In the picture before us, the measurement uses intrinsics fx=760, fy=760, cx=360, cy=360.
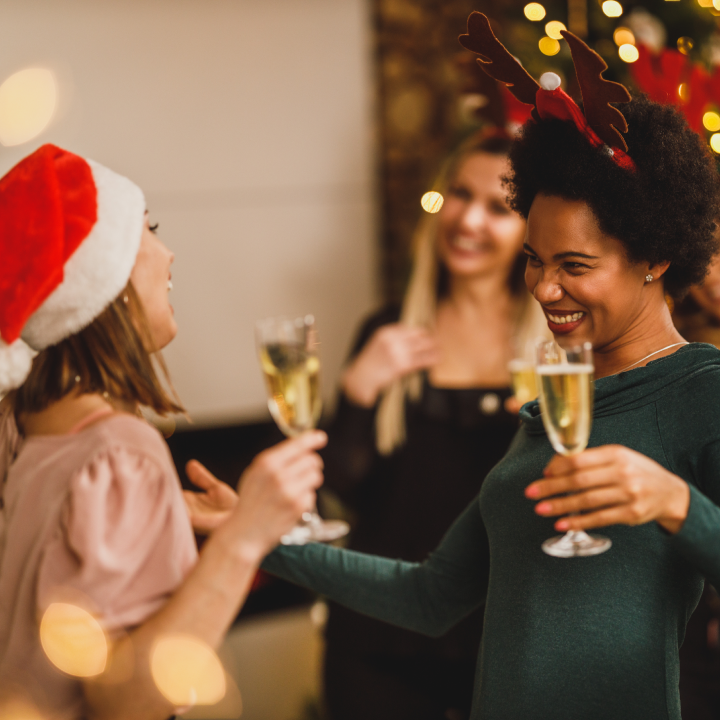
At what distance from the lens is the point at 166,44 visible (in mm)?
2246

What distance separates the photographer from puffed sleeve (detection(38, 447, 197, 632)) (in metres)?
0.87

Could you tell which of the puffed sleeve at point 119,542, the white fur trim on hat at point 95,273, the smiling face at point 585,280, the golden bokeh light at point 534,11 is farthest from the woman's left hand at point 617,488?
the golden bokeh light at point 534,11

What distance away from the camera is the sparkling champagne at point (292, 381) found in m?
1.05

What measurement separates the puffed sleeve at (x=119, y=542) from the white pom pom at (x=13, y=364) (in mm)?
147

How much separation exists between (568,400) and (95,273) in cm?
58

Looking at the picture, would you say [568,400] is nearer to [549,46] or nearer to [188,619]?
[188,619]

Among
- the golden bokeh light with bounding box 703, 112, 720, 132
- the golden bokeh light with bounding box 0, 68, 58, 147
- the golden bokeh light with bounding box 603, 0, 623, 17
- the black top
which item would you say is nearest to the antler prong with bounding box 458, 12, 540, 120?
the golden bokeh light with bounding box 703, 112, 720, 132

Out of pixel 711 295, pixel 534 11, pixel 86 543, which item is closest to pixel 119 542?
pixel 86 543

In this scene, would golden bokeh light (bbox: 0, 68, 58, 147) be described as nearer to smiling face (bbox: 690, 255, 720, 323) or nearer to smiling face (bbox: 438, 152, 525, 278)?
smiling face (bbox: 438, 152, 525, 278)

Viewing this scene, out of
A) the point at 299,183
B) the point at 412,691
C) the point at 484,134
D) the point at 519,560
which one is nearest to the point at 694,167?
the point at 519,560

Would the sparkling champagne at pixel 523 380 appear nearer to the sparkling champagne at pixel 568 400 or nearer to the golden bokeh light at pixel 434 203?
the golden bokeh light at pixel 434 203

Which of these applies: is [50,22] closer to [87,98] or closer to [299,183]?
[87,98]

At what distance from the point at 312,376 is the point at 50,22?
5.23 feet

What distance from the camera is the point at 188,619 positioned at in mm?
852
